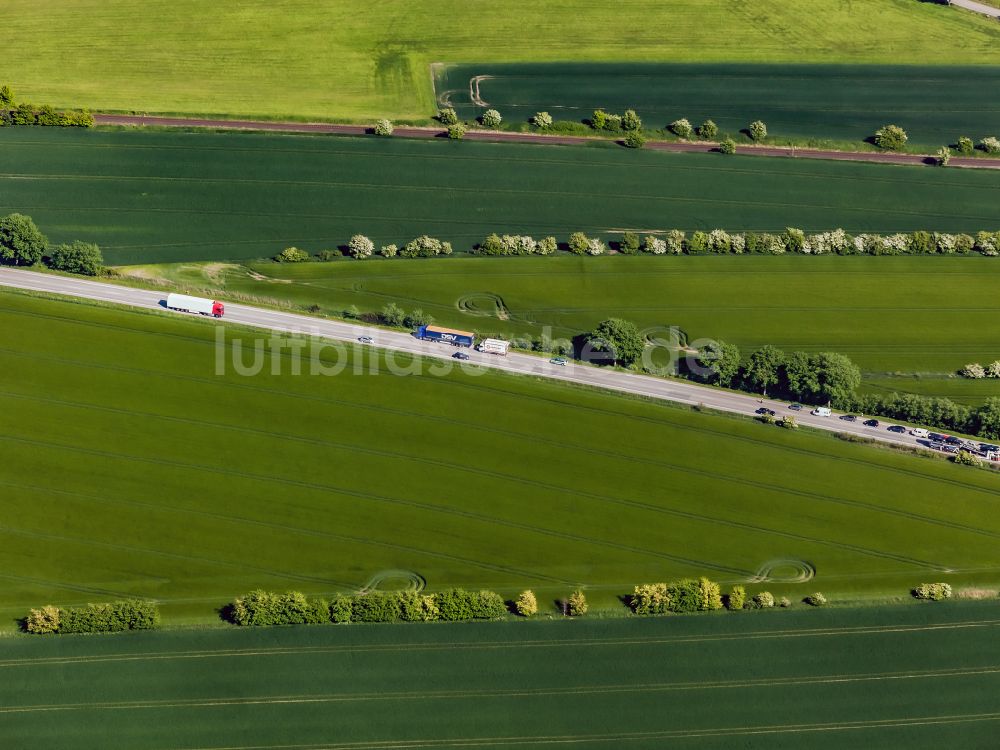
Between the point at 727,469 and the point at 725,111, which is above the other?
the point at 725,111

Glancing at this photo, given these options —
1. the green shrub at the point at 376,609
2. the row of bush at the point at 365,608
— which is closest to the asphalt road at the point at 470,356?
the row of bush at the point at 365,608

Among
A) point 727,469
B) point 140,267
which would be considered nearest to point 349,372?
point 140,267

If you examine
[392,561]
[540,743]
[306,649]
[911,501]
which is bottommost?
[540,743]

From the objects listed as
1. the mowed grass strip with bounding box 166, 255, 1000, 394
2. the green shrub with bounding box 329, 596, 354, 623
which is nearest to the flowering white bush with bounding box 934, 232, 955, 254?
the mowed grass strip with bounding box 166, 255, 1000, 394

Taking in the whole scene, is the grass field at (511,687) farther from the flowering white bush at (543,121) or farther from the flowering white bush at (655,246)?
the flowering white bush at (543,121)

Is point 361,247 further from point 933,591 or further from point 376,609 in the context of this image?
point 933,591

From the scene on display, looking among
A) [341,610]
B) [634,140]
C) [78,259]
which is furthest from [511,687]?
[634,140]

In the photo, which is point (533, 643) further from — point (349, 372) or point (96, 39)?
point (96, 39)
